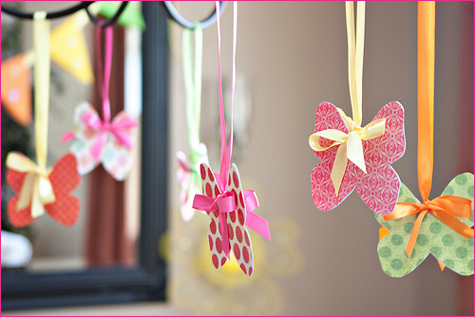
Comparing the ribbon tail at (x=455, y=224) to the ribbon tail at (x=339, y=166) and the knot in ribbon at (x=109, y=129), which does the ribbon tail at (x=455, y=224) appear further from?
the knot in ribbon at (x=109, y=129)

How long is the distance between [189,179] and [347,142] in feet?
0.98

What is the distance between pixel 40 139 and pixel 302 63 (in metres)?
1.17

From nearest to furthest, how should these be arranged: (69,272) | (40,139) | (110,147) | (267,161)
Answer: (40,139) → (110,147) → (69,272) → (267,161)

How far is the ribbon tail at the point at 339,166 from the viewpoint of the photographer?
420 millimetres

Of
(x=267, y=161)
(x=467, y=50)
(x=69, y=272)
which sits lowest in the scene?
(x=69, y=272)

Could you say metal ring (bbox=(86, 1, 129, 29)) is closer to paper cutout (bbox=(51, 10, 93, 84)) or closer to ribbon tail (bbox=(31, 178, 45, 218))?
ribbon tail (bbox=(31, 178, 45, 218))

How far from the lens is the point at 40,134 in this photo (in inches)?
25.6

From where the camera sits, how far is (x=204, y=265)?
1.62m

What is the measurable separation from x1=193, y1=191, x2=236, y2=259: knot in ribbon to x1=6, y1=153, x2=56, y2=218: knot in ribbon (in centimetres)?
25

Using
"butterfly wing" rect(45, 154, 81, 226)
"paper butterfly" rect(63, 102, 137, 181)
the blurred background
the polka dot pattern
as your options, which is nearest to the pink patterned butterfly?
the polka dot pattern

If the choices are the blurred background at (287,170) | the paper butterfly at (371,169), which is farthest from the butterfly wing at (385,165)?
the blurred background at (287,170)

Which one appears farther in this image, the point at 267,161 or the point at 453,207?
the point at 267,161

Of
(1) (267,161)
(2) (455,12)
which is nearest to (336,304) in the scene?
(1) (267,161)

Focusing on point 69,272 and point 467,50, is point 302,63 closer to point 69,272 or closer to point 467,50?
point 467,50
